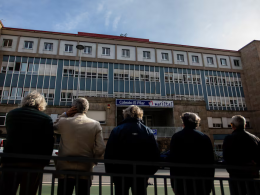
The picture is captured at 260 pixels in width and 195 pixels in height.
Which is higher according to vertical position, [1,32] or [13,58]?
[1,32]

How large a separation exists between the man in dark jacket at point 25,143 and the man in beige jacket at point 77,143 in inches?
7.9

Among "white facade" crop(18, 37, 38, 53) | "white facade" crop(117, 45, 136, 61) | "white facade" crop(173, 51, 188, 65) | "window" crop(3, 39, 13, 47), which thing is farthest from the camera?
"white facade" crop(173, 51, 188, 65)

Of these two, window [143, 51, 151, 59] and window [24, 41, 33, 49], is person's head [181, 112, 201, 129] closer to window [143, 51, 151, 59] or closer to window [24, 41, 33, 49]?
window [143, 51, 151, 59]

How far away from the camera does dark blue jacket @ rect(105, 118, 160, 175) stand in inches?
112

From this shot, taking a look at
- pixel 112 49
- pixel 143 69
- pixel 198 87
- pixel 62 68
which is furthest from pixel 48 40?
pixel 198 87

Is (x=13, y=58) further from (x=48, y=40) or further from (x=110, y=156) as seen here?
(x=110, y=156)

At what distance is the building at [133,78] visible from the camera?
82.6 feet

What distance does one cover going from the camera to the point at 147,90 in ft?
95.1

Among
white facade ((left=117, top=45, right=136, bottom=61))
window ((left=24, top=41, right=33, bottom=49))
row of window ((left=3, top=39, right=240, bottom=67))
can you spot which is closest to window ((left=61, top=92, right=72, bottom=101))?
row of window ((left=3, top=39, right=240, bottom=67))

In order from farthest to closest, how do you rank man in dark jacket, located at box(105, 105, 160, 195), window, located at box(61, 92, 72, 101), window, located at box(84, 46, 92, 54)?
window, located at box(84, 46, 92, 54), window, located at box(61, 92, 72, 101), man in dark jacket, located at box(105, 105, 160, 195)

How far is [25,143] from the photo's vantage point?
242 centimetres

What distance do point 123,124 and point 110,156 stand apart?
1.92 feet

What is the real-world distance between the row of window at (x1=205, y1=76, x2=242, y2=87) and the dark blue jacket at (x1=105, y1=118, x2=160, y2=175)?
32062 mm

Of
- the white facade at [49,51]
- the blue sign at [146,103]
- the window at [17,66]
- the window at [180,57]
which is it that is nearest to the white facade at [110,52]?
the white facade at [49,51]
